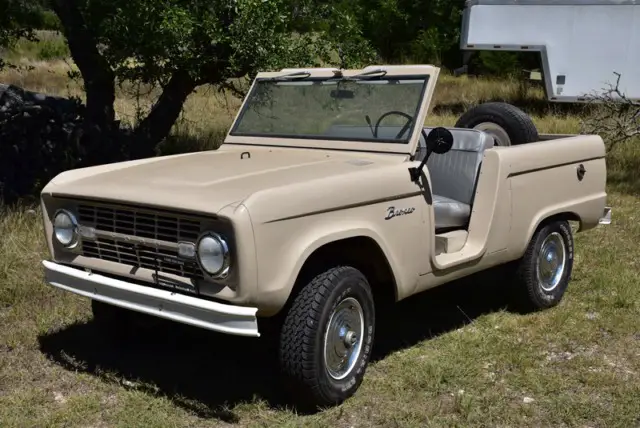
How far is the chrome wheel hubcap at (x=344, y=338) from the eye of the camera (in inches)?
149

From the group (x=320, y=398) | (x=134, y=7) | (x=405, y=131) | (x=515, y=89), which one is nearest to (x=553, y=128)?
(x=515, y=89)

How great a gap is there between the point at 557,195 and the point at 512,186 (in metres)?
0.54

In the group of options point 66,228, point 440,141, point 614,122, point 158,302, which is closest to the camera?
point 158,302

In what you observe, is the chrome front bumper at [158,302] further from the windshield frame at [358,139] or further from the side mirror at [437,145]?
the windshield frame at [358,139]

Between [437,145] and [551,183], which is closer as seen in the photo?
[437,145]

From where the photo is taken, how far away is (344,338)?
12.7 ft

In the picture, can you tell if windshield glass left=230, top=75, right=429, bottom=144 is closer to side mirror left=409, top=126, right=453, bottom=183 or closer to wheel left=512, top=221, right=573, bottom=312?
side mirror left=409, top=126, right=453, bottom=183

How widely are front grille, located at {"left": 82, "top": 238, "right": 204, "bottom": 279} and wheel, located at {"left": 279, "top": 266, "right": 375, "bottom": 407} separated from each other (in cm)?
50

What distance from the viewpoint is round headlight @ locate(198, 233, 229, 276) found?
11.1 feet

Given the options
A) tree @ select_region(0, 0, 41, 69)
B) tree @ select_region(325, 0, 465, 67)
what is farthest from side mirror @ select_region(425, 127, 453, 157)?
tree @ select_region(325, 0, 465, 67)

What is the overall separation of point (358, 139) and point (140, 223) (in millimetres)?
1463

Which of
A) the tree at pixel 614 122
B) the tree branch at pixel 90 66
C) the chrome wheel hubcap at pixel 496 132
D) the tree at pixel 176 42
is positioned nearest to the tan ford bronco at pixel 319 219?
the chrome wheel hubcap at pixel 496 132

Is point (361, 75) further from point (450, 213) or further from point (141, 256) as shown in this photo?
point (141, 256)

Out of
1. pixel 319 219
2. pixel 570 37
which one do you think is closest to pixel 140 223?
pixel 319 219
